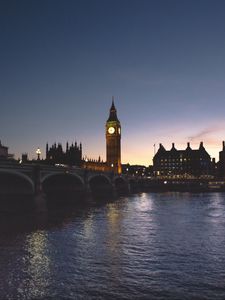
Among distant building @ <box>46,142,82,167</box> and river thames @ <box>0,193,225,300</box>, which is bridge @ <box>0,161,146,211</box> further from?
distant building @ <box>46,142,82,167</box>

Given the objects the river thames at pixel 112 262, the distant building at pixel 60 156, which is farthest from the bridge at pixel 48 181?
the distant building at pixel 60 156

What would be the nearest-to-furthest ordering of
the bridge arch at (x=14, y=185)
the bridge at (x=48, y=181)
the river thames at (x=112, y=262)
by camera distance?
the river thames at (x=112, y=262)
the bridge at (x=48, y=181)
the bridge arch at (x=14, y=185)

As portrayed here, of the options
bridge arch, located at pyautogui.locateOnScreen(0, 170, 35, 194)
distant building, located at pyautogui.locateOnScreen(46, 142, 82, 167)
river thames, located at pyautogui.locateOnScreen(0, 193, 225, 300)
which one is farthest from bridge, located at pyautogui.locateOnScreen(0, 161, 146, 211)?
distant building, located at pyautogui.locateOnScreen(46, 142, 82, 167)

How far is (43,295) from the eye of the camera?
19750 millimetres

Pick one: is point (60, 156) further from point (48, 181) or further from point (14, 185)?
point (14, 185)

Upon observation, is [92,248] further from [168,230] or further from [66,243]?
[168,230]

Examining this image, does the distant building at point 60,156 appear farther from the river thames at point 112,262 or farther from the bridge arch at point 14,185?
the river thames at point 112,262

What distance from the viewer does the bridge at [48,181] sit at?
68.0m

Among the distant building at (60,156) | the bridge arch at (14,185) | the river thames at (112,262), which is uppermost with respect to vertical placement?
the distant building at (60,156)

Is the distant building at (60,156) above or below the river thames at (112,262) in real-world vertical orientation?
above

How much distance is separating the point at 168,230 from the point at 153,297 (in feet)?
76.0

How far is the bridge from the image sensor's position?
6803 cm

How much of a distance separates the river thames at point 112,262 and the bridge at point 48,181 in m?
23.3

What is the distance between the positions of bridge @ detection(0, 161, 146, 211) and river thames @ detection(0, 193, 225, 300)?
23297mm
